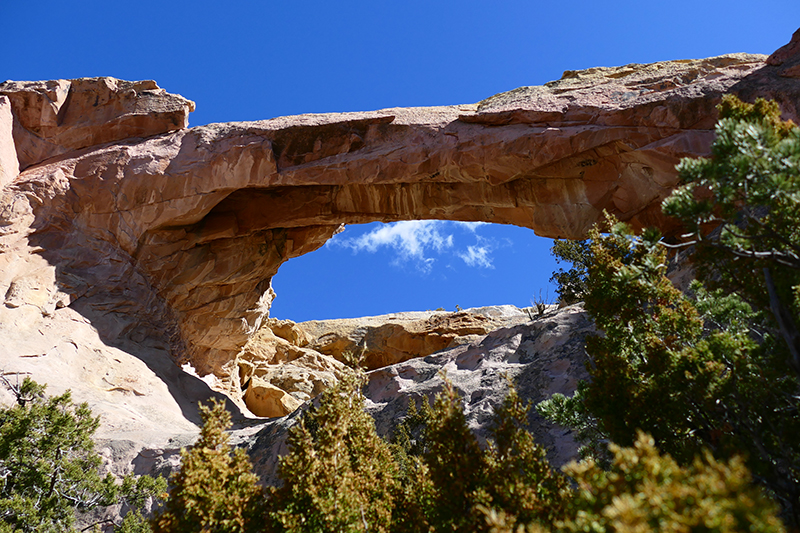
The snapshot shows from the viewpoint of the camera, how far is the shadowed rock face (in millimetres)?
19141

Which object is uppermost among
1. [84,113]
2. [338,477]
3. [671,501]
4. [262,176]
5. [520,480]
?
[84,113]

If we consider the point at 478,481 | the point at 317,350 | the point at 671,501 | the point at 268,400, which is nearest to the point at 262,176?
the point at 268,400

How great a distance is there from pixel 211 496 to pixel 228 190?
56.5 feet

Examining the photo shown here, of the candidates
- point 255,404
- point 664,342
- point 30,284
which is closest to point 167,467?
point 30,284

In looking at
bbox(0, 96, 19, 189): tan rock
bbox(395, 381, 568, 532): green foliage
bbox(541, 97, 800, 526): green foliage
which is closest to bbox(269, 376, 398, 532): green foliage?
bbox(395, 381, 568, 532): green foliage

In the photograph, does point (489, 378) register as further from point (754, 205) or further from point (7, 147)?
point (7, 147)

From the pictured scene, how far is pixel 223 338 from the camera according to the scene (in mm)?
26656

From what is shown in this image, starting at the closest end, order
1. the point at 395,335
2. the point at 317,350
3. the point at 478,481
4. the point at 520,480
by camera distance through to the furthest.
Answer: the point at 520,480, the point at 478,481, the point at 395,335, the point at 317,350

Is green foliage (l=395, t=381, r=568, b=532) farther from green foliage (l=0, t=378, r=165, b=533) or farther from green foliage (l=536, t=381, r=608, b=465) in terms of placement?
green foliage (l=0, t=378, r=165, b=533)

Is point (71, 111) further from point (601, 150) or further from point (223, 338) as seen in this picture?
point (601, 150)

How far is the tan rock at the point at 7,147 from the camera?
22.7 meters

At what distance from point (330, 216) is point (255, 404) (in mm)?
10268

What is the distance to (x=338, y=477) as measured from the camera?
7492mm

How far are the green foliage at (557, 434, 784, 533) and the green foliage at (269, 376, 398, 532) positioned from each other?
3.55 m
